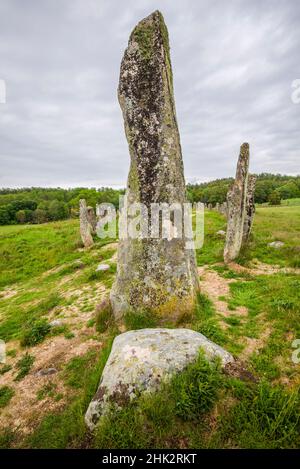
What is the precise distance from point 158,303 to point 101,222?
17.9 m

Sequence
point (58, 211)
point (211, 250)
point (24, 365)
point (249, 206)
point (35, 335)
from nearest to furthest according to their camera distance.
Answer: point (24, 365) < point (35, 335) < point (249, 206) < point (211, 250) < point (58, 211)

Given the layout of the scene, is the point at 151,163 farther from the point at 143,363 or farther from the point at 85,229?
the point at 85,229

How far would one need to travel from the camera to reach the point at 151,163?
24.9 ft

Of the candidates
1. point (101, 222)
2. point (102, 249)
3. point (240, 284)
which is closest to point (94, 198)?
point (101, 222)

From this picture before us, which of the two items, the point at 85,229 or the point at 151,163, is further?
the point at 85,229

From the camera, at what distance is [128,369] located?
4.64 m

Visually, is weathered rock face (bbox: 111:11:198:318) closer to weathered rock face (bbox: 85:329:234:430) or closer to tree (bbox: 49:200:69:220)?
weathered rock face (bbox: 85:329:234:430)

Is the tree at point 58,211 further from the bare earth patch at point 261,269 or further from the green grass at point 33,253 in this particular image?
the bare earth patch at point 261,269

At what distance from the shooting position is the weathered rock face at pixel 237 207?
41.5 feet

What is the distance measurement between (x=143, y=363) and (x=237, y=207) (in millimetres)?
9633

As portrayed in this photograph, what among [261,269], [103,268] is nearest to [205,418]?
[261,269]

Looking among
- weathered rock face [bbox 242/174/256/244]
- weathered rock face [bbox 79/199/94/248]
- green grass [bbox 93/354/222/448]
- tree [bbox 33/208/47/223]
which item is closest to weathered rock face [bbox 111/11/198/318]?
green grass [bbox 93/354/222/448]

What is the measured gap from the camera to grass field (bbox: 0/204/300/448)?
377cm
